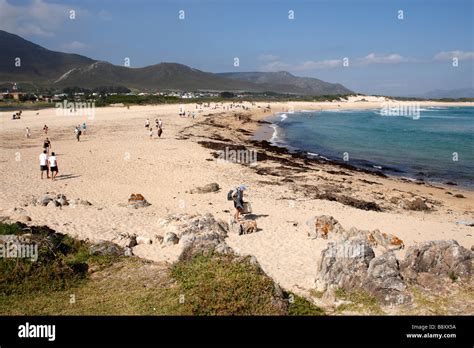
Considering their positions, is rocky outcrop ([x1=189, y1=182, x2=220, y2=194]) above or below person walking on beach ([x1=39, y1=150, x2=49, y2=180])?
below

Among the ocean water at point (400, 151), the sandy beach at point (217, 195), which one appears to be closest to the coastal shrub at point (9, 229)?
the sandy beach at point (217, 195)

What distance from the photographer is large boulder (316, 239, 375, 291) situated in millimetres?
8633

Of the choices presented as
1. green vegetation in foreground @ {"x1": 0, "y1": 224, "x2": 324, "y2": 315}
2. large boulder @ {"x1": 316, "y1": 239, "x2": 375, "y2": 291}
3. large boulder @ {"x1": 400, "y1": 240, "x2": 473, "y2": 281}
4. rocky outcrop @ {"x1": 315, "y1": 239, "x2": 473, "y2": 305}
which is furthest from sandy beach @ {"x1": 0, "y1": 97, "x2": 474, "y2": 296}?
large boulder @ {"x1": 400, "y1": 240, "x2": 473, "y2": 281}

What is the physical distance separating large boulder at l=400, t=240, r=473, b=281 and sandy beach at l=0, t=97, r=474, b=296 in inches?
87.8

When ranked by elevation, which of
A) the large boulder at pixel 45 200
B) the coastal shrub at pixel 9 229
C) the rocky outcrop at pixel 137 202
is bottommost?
the rocky outcrop at pixel 137 202

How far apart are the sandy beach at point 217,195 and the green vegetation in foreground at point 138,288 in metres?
1.38

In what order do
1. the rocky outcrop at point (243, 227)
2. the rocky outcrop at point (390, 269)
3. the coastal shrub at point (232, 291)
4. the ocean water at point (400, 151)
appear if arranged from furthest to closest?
the ocean water at point (400, 151)
the rocky outcrop at point (243, 227)
the rocky outcrop at point (390, 269)
the coastal shrub at point (232, 291)

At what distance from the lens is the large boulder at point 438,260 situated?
8586 millimetres

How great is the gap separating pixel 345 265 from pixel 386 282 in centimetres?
95

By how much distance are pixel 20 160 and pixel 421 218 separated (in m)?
21.3

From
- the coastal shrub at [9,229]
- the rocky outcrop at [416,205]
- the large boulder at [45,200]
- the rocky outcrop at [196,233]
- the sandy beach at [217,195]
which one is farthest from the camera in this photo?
the rocky outcrop at [416,205]

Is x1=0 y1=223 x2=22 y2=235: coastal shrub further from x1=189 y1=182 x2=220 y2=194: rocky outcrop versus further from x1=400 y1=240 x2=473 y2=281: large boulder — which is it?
x1=400 y1=240 x2=473 y2=281: large boulder

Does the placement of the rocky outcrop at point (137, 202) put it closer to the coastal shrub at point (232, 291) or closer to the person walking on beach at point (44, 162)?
the person walking on beach at point (44, 162)
